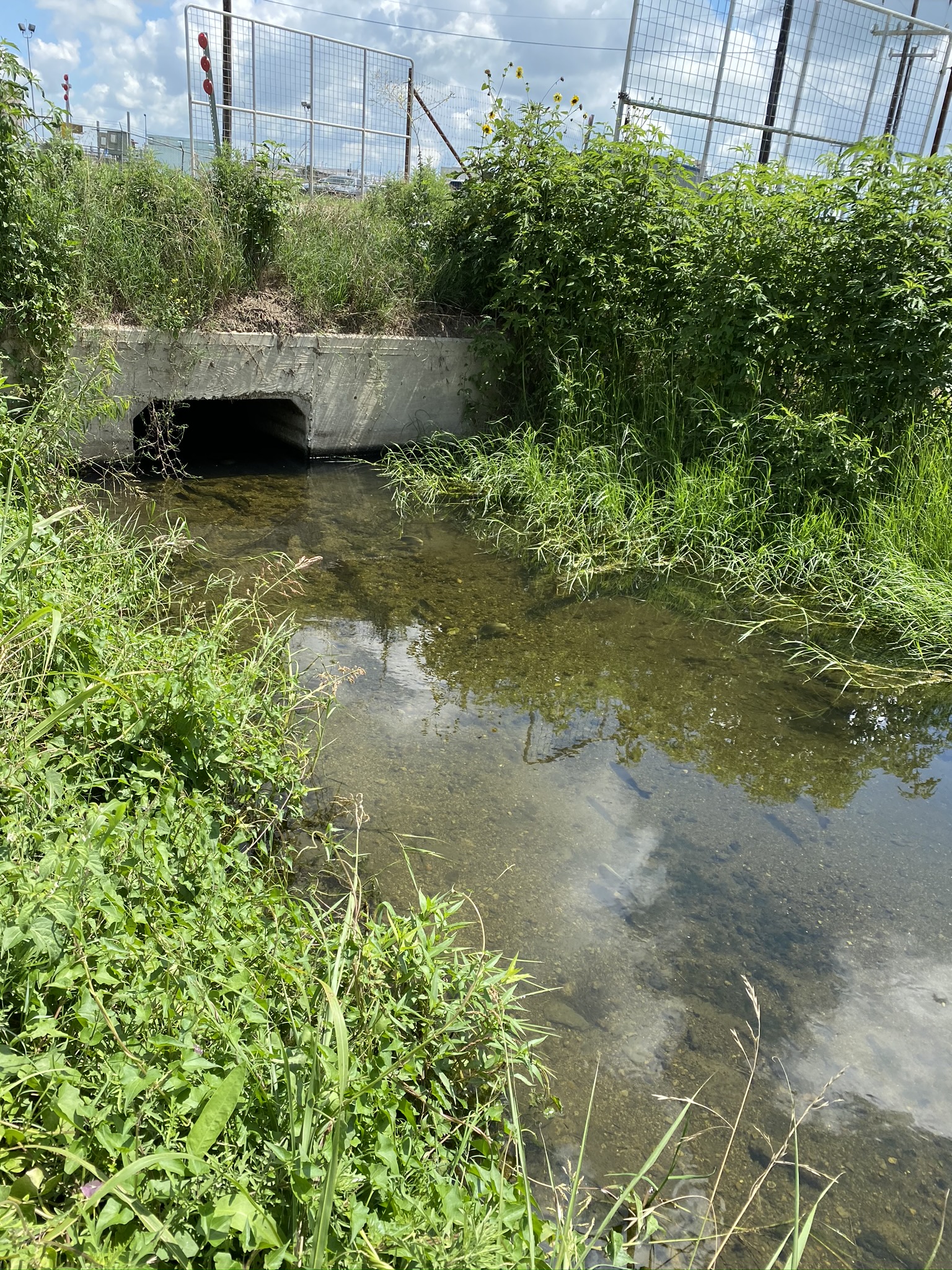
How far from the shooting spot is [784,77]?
1098 cm

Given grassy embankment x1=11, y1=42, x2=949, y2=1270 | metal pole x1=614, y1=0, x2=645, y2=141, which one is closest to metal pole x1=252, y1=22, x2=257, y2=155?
metal pole x1=614, y1=0, x2=645, y2=141

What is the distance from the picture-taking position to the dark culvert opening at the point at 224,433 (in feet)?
24.4

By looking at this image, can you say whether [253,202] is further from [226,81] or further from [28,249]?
[226,81]

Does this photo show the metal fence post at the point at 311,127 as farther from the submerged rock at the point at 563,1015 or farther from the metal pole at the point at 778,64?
the submerged rock at the point at 563,1015

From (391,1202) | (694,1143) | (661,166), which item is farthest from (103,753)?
(661,166)

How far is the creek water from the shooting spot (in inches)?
85.5

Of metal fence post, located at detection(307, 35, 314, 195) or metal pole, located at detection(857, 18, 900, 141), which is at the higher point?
metal pole, located at detection(857, 18, 900, 141)

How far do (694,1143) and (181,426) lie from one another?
5918mm

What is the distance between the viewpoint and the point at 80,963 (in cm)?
160

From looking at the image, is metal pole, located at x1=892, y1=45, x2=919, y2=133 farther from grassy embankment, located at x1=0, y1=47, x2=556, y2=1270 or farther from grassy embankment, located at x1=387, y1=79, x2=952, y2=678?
grassy embankment, located at x1=0, y1=47, x2=556, y2=1270

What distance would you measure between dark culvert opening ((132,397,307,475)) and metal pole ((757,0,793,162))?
7348 millimetres

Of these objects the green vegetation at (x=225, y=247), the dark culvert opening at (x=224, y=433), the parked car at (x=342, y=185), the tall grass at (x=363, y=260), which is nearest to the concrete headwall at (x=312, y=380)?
the dark culvert opening at (x=224, y=433)

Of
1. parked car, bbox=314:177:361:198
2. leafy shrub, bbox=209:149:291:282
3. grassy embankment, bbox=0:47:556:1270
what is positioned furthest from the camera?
parked car, bbox=314:177:361:198

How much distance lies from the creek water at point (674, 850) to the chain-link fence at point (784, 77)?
6.93 m
